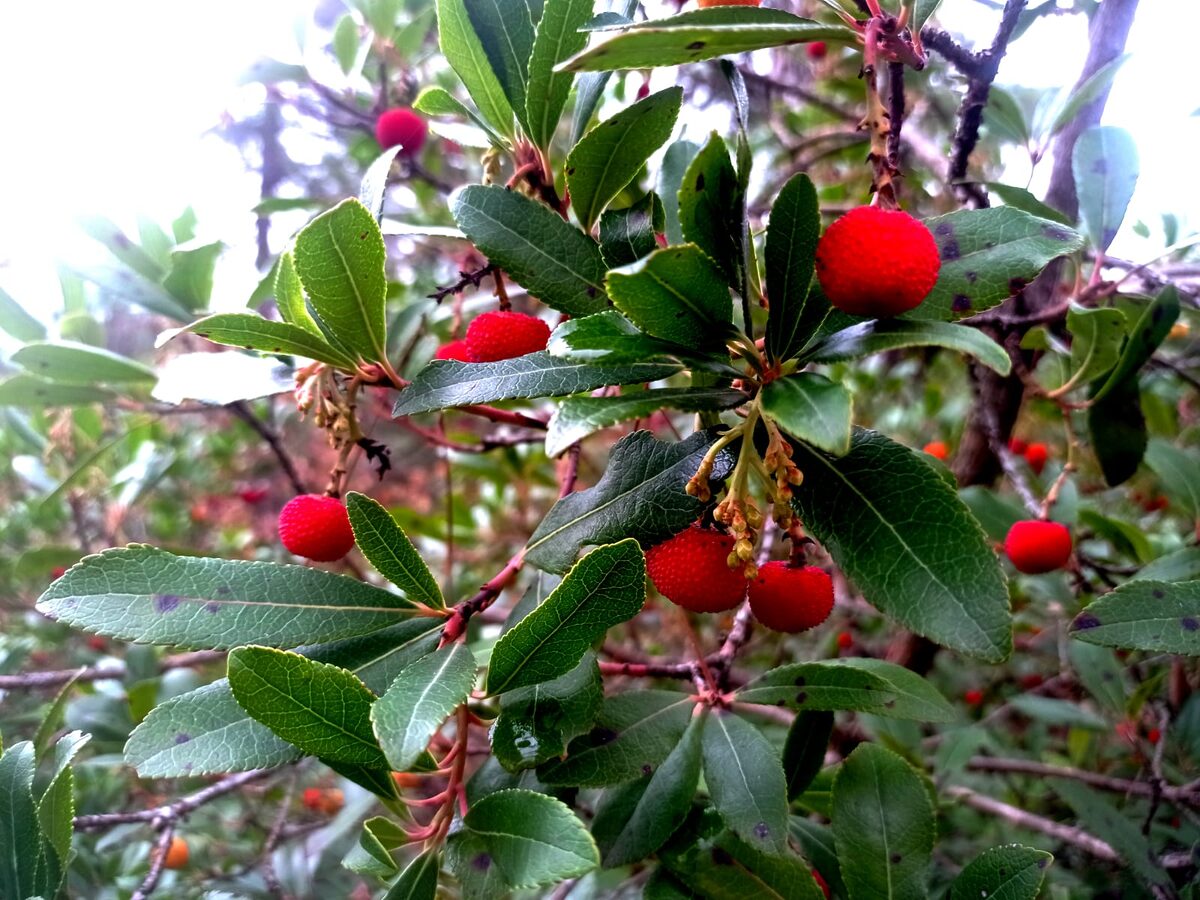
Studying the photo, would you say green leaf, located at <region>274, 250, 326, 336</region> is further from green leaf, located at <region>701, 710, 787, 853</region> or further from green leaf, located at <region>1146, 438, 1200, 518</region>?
green leaf, located at <region>1146, 438, 1200, 518</region>

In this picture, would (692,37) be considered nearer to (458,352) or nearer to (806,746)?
(458,352)

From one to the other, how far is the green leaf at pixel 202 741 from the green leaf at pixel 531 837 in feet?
0.56

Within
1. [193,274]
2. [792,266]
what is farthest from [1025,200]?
[193,274]

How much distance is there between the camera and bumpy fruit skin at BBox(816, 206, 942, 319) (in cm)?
52

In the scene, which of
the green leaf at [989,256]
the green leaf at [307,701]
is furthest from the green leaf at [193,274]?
the green leaf at [989,256]

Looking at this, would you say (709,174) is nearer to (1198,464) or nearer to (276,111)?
(1198,464)

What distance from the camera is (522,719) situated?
2.17 ft

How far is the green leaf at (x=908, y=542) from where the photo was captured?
53 cm

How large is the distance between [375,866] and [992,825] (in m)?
1.42

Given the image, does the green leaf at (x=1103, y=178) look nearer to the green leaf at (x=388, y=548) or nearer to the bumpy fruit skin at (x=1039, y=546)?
the bumpy fruit skin at (x=1039, y=546)

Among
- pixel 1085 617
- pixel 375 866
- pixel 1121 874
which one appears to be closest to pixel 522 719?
pixel 375 866

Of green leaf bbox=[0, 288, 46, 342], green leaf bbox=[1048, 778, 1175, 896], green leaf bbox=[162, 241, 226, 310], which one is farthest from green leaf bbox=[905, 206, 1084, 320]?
green leaf bbox=[0, 288, 46, 342]

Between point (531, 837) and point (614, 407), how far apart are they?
34cm

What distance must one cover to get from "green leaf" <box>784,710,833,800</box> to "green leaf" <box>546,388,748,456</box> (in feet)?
1.29
